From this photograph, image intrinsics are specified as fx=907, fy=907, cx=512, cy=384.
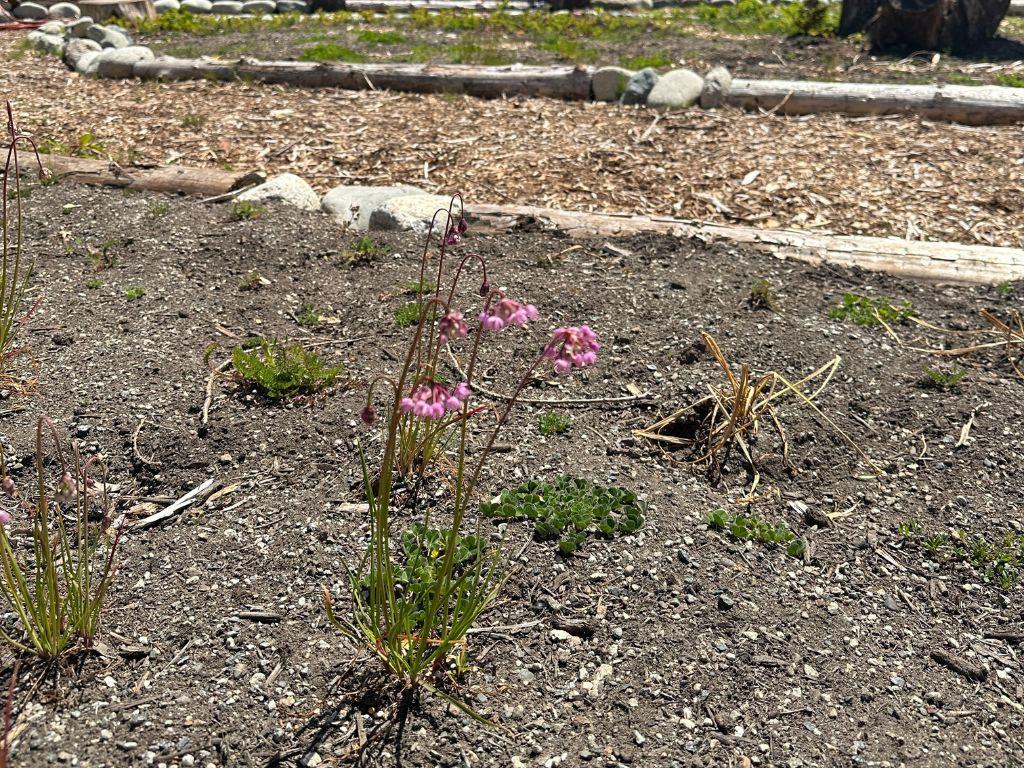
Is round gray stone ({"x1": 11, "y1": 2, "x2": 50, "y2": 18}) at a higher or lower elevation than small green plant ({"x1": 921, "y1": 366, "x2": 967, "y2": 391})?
higher

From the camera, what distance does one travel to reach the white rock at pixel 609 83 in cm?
814

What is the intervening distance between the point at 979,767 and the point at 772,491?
1.20 meters

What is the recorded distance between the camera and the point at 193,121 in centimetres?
741

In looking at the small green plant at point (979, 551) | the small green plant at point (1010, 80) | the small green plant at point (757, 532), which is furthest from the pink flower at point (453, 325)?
the small green plant at point (1010, 80)

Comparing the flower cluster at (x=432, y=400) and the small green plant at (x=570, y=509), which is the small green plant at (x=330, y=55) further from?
the flower cluster at (x=432, y=400)

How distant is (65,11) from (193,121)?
716cm

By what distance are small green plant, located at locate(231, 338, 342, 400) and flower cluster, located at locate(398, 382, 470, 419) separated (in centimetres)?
178

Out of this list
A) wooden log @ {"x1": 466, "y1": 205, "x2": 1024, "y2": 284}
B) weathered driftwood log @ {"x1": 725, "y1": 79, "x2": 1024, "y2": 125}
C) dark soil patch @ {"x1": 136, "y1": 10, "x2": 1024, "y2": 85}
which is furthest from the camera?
dark soil patch @ {"x1": 136, "y1": 10, "x2": 1024, "y2": 85}

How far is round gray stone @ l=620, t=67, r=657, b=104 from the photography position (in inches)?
319

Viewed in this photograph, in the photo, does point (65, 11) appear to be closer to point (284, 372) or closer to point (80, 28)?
point (80, 28)

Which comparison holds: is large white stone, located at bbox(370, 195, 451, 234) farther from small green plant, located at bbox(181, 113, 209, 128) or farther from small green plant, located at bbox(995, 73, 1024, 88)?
small green plant, located at bbox(995, 73, 1024, 88)

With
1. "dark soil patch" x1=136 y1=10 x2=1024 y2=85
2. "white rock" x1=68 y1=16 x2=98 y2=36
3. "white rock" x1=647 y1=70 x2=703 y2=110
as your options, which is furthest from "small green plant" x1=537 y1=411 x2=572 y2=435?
"white rock" x1=68 y1=16 x2=98 y2=36

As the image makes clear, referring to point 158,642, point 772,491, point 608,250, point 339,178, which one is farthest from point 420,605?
point 339,178

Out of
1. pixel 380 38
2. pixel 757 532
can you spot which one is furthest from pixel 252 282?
pixel 380 38
